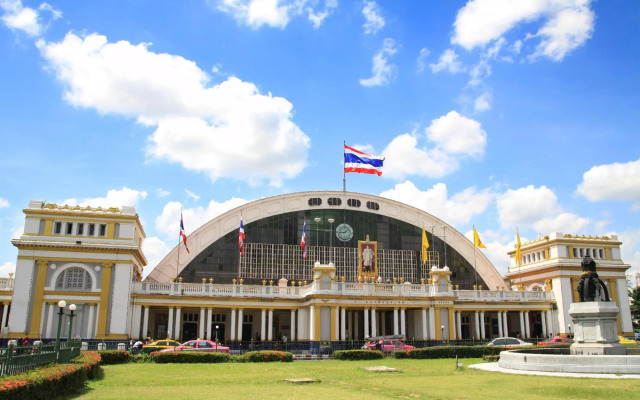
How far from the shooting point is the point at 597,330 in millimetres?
30078

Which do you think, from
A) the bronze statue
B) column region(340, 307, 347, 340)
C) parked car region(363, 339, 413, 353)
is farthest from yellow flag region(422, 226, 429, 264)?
the bronze statue

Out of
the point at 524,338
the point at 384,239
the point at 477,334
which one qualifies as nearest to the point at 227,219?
the point at 384,239

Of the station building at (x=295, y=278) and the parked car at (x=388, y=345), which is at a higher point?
the station building at (x=295, y=278)

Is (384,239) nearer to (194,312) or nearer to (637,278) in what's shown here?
(194,312)

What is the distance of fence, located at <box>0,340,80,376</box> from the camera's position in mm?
17188

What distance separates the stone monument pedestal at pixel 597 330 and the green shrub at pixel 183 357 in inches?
898

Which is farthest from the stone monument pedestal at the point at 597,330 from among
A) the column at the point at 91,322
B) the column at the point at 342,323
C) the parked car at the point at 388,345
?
the column at the point at 91,322

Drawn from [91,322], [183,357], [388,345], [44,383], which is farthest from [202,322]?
[44,383]

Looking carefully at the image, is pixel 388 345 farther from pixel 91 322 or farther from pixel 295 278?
pixel 91 322

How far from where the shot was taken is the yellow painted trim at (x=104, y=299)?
48.9 metres

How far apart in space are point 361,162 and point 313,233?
11.7m

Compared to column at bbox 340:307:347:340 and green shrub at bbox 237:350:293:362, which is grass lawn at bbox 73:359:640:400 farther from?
column at bbox 340:307:347:340

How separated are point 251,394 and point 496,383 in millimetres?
10460

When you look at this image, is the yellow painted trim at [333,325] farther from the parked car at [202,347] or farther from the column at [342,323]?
the parked car at [202,347]
